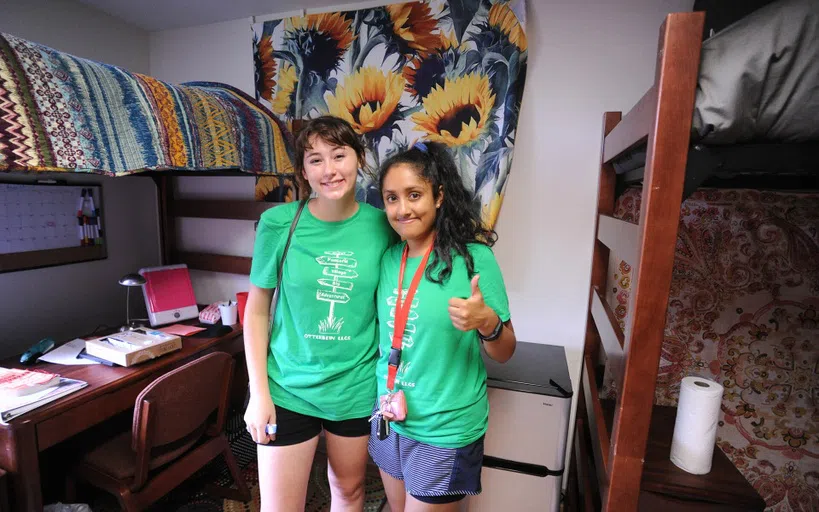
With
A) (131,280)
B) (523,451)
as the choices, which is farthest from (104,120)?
(523,451)

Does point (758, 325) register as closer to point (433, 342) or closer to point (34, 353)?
point (433, 342)

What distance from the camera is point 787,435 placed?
1.45m

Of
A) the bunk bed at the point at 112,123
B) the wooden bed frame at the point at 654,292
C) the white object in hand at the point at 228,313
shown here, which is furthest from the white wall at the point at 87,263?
the wooden bed frame at the point at 654,292

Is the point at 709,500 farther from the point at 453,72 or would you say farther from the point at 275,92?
the point at 275,92

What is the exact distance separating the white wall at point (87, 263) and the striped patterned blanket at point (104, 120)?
943 millimetres

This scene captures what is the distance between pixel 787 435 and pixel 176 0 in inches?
129

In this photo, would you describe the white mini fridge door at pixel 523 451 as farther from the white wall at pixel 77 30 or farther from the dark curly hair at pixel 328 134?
the white wall at pixel 77 30

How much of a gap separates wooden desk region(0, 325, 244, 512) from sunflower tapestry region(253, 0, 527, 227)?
1.23 metres

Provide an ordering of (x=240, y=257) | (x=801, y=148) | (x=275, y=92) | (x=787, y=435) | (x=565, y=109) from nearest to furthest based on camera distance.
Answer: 1. (x=801, y=148)
2. (x=787, y=435)
3. (x=565, y=109)
4. (x=275, y=92)
5. (x=240, y=257)

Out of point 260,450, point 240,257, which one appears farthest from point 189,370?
point 240,257

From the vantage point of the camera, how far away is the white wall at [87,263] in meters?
1.84

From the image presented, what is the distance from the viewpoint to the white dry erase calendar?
181cm

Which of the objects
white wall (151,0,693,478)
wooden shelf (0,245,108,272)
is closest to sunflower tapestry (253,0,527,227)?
white wall (151,0,693,478)

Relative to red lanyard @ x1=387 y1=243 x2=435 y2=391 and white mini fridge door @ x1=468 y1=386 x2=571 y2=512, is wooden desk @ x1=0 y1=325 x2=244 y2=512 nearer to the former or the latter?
red lanyard @ x1=387 y1=243 x2=435 y2=391
